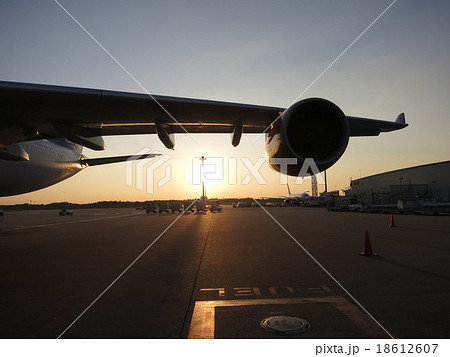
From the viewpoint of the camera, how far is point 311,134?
20.1 feet

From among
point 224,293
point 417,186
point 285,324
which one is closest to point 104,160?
point 224,293

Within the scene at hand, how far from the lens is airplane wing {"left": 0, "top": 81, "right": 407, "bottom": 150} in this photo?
5707 mm

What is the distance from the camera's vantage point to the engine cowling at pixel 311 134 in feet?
19.1

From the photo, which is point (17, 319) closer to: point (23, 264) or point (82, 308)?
point (82, 308)

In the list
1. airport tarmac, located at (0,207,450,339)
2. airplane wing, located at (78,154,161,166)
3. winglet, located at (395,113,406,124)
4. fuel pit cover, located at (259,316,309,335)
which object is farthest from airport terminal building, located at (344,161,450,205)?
fuel pit cover, located at (259,316,309,335)

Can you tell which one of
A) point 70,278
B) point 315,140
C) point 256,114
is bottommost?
point 70,278

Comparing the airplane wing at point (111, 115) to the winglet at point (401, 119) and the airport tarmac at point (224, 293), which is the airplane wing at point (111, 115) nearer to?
the winglet at point (401, 119)

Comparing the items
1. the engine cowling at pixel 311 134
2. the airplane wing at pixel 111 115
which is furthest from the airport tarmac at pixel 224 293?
the airplane wing at pixel 111 115

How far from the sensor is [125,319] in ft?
11.5

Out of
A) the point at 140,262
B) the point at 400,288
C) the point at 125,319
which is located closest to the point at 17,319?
the point at 125,319

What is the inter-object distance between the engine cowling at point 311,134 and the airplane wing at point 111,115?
0.56m

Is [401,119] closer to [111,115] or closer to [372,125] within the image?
[372,125]

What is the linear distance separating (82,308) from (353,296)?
3442 mm

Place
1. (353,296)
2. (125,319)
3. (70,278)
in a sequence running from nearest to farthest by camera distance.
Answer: (125,319)
(353,296)
(70,278)
